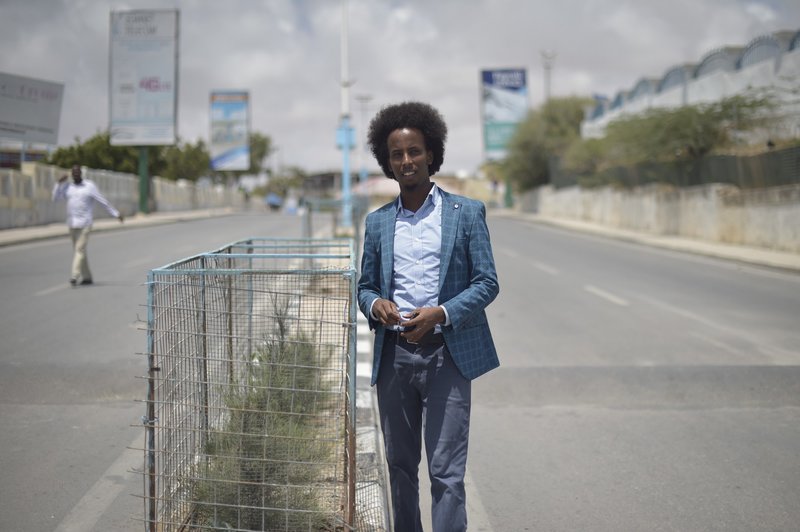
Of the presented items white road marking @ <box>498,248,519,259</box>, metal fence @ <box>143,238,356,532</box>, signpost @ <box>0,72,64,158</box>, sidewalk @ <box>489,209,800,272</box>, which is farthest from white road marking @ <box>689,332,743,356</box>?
signpost @ <box>0,72,64,158</box>

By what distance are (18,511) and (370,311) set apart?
7.82 ft

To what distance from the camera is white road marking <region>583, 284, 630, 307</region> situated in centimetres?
1145

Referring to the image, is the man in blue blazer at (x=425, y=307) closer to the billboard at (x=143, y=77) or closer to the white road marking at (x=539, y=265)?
the white road marking at (x=539, y=265)

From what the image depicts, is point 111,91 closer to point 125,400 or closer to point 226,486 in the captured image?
point 125,400

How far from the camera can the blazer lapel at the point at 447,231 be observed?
9.98 ft

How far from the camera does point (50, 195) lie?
1104 inches

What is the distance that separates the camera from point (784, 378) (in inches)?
267

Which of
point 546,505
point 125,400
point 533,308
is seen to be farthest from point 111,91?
point 546,505

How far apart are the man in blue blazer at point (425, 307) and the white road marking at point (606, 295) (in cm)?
859

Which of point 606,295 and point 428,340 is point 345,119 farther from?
point 428,340

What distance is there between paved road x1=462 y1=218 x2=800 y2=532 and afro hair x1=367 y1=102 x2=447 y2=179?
6.59 ft

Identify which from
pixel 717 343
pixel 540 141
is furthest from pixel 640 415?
pixel 540 141

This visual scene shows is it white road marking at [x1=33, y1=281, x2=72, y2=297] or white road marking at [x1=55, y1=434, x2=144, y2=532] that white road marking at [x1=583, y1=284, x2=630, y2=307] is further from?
white road marking at [x1=33, y1=281, x2=72, y2=297]

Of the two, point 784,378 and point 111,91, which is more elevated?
point 111,91
